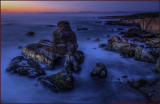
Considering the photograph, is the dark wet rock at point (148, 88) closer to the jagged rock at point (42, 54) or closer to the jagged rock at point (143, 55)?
the jagged rock at point (143, 55)

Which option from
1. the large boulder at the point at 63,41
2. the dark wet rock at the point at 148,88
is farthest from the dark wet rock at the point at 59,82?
the dark wet rock at the point at 148,88

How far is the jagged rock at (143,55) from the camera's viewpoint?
10497 mm

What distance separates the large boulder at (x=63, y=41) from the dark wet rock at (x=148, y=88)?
204 inches

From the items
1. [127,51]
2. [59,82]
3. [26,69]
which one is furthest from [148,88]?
[26,69]

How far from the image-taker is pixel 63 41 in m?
10.0

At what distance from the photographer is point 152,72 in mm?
8977

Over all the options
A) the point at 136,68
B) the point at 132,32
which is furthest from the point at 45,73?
the point at 132,32

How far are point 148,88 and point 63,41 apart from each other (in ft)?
22.5

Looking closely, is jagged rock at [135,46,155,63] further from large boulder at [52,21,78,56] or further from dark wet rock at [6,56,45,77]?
dark wet rock at [6,56,45,77]

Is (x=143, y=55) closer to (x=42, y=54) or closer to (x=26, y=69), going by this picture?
(x=42, y=54)

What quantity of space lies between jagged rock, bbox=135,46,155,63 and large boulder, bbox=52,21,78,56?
5948mm

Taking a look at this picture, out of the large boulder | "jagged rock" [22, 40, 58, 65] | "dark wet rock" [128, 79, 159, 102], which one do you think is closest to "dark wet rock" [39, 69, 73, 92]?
"jagged rock" [22, 40, 58, 65]

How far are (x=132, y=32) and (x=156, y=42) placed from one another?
876 cm

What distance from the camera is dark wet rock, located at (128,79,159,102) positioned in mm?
6291
